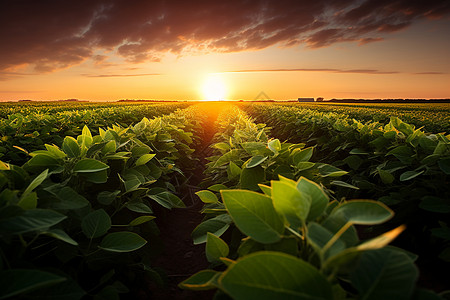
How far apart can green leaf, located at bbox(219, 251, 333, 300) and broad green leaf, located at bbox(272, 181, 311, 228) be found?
20cm

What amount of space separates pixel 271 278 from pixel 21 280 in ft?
1.91

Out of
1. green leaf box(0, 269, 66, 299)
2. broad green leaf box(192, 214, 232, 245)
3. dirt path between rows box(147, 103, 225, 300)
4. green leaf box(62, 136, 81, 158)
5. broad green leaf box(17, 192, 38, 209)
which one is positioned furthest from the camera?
dirt path between rows box(147, 103, 225, 300)

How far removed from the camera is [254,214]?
0.80 meters

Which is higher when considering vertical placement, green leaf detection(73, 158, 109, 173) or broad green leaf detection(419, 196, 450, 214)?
green leaf detection(73, 158, 109, 173)

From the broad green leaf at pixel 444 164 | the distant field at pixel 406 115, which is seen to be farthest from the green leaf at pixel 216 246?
the distant field at pixel 406 115

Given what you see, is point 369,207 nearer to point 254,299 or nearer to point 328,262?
point 328,262

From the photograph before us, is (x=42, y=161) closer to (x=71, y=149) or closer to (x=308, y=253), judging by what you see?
(x=71, y=149)

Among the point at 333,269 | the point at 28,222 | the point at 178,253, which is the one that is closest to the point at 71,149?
the point at 28,222

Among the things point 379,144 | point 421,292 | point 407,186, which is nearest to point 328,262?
point 421,292

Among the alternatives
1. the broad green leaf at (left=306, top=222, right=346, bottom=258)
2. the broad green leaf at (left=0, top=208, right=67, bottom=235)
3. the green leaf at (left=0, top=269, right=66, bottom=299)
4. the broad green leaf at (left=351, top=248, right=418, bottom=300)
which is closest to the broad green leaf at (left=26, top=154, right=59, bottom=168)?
the broad green leaf at (left=0, top=208, right=67, bottom=235)

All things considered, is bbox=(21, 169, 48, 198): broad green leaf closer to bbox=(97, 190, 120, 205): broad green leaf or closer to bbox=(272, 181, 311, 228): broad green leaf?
bbox=(97, 190, 120, 205): broad green leaf

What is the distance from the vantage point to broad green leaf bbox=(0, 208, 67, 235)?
2.42ft

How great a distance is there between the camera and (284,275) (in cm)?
54

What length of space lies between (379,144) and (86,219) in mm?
3103
